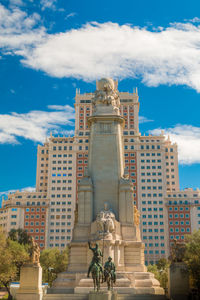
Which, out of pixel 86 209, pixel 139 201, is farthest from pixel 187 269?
pixel 139 201

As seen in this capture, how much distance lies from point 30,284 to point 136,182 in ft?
328

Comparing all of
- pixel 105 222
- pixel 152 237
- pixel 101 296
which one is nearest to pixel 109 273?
Result: pixel 101 296

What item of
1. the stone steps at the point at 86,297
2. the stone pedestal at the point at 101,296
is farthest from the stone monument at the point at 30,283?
the stone pedestal at the point at 101,296

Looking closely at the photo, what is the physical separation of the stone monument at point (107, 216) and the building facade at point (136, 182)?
88.7 metres

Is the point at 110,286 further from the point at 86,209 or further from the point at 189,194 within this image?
the point at 189,194

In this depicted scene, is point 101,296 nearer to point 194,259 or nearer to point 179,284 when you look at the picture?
point 179,284

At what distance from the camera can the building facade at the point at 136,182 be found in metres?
123

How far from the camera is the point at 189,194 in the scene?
126m

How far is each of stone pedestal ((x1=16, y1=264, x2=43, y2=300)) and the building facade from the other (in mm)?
93455

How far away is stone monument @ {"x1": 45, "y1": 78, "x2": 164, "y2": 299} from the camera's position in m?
32.5

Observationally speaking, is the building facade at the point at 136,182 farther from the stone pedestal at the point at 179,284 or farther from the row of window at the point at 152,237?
the stone pedestal at the point at 179,284

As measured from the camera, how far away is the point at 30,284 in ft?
102

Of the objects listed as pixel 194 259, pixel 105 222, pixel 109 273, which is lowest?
pixel 109 273

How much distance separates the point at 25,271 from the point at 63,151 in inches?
4016
